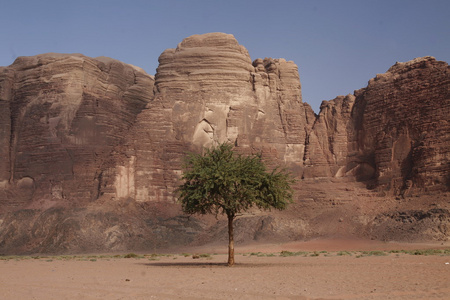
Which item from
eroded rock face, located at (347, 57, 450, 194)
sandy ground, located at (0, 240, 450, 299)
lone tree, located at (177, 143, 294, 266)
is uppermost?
eroded rock face, located at (347, 57, 450, 194)

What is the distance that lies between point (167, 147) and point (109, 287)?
170 feet

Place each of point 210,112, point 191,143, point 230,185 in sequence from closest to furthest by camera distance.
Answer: point 230,185, point 191,143, point 210,112

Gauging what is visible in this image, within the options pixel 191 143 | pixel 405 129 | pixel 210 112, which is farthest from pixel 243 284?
pixel 210 112

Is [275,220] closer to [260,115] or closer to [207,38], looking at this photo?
[260,115]

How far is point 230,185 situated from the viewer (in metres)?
34.3

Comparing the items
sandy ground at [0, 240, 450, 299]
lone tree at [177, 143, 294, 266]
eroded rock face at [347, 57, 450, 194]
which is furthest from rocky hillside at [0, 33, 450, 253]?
sandy ground at [0, 240, 450, 299]

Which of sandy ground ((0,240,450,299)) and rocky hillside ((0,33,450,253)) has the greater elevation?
rocky hillside ((0,33,450,253))

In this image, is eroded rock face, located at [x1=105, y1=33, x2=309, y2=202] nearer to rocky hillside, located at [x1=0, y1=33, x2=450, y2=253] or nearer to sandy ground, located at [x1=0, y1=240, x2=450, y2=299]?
rocky hillside, located at [x1=0, y1=33, x2=450, y2=253]

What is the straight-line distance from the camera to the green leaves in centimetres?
3441

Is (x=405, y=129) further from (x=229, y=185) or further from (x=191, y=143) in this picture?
(x=229, y=185)

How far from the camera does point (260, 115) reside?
79.1 metres

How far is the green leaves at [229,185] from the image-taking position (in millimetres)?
34406

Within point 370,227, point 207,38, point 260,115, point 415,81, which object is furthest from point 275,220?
point 207,38

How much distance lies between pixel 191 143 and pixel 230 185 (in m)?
43.0
